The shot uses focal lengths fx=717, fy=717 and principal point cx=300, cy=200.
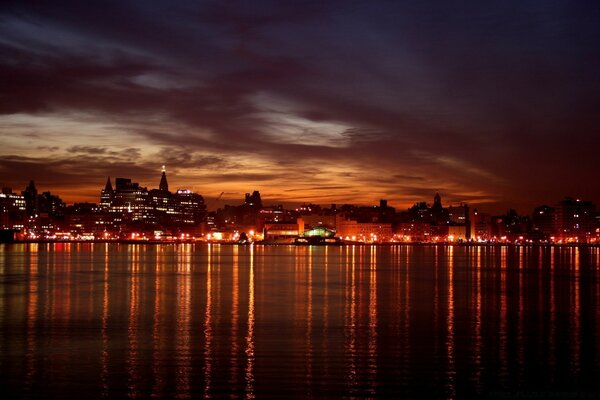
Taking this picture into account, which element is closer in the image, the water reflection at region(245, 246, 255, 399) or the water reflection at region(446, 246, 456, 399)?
the water reflection at region(245, 246, 255, 399)

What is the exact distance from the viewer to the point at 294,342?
27.9 meters

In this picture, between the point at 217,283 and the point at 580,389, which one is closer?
the point at 580,389

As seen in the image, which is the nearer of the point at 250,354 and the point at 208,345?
the point at 250,354

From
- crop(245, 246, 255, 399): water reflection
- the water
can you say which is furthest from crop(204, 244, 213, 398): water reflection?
crop(245, 246, 255, 399): water reflection

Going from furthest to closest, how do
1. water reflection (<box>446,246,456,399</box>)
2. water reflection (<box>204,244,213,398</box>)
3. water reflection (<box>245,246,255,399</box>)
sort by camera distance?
water reflection (<box>204,244,213,398</box>) → water reflection (<box>446,246,456,399</box>) → water reflection (<box>245,246,255,399</box>)

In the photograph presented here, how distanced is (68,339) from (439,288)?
33311 millimetres

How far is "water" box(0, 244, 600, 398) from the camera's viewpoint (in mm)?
20734

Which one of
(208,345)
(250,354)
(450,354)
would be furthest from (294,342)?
(450,354)

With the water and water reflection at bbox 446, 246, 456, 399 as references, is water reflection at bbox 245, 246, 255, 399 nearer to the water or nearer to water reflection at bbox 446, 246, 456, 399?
the water

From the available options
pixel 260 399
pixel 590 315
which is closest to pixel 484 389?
pixel 260 399

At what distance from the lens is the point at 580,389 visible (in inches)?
812

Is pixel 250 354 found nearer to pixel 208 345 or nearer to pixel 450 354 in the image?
pixel 208 345

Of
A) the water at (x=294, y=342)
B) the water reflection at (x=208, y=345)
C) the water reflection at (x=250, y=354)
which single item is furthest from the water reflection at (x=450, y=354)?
the water reflection at (x=208, y=345)

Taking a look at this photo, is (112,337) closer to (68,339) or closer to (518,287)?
(68,339)
